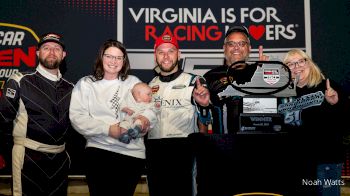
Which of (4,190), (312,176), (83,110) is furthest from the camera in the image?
(4,190)

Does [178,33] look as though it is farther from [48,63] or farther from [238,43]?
[48,63]

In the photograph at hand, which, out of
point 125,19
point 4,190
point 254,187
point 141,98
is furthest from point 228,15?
point 4,190

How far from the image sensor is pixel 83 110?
1.97 metres

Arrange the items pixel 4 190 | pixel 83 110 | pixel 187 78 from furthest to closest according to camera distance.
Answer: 1. pixel 4 190
2. pixel 187 78
3. pixel 83 110

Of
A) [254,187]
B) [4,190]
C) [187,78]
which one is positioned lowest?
[4,190]

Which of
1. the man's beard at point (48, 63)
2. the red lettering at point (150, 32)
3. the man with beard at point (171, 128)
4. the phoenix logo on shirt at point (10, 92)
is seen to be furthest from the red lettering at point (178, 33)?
the phoenix logo on shirt at point (10, 92)

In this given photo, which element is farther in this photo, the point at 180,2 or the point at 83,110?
the point at 180,2

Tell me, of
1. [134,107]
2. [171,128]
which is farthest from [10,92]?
[171,128]

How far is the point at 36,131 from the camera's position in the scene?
2.28m

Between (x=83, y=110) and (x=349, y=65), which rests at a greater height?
(x=349, y=65)

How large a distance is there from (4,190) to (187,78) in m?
2.14

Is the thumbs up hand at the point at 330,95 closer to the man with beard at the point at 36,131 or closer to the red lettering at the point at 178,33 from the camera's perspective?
the man with beard at the point at 36,131

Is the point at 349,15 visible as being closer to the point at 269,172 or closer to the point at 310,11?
the point at 310,11

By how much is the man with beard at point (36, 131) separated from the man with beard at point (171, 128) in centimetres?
64
